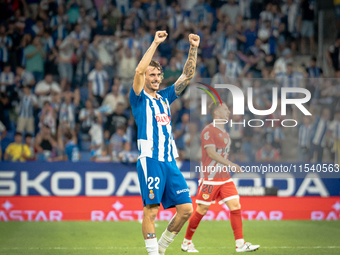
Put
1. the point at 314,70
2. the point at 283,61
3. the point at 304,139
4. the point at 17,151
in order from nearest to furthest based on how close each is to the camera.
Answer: the point at 304,139, the point at 17,151, the point at 314,70, the point at 283,61

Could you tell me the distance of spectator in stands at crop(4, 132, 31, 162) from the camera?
9.99 m

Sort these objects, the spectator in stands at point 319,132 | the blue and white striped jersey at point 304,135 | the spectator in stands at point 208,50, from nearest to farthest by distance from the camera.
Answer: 1. the spectator in stands at point 319,132
2. the blue and white striped jersey at point 304,135
3. the spectator in stands at point 208,50

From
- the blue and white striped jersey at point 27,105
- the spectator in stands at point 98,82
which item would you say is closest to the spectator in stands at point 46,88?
the blue and white striped jersey at point 27,105

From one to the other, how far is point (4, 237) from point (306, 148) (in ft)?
20.5

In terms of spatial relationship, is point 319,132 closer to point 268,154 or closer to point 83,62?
point 268,154

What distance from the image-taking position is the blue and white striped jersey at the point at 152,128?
4848 mm

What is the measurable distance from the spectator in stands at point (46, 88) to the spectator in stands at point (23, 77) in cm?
37

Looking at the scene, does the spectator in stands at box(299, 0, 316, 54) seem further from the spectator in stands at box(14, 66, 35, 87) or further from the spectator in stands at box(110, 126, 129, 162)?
the spectator in stands at box(14, 66, 35, 87)

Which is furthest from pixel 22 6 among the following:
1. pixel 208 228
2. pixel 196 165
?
pixel 208 228

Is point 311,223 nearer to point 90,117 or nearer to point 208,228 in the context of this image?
point 208,228

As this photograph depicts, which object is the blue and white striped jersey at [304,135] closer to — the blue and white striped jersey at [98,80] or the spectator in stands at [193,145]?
the spectator in stands at [193,145]

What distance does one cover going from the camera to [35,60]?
12.3 meters

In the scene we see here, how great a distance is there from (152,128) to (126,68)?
7.46 meters

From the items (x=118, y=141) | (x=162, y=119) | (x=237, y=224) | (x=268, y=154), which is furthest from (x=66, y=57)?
(x=162, y=119)
